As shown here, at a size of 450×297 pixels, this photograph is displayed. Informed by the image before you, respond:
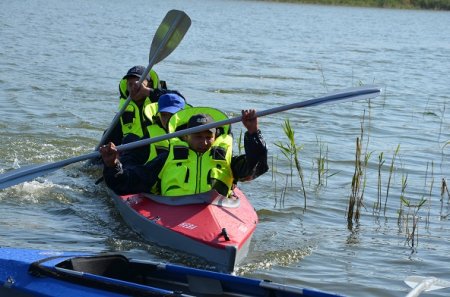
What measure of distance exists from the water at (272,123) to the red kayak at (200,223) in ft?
0.48

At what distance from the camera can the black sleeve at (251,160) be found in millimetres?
6922

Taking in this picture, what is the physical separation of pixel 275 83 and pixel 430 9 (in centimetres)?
3014

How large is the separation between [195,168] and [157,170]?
1.43 ft

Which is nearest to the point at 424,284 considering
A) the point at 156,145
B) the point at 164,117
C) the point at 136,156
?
the point at 156,145

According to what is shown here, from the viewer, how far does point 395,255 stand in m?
7.59

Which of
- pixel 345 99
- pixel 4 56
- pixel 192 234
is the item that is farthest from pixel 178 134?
pixel 4 56

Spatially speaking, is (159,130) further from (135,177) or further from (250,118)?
(250,118)

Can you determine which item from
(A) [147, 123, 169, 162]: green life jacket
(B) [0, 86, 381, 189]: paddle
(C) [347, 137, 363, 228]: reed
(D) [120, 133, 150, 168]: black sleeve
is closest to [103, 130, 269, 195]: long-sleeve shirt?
(B) [0, 86, 381, 189]: paddle

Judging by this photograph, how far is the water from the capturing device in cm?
751

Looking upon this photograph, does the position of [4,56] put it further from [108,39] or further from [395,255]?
[395,255]

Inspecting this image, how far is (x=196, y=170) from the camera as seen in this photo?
7262 millimetres

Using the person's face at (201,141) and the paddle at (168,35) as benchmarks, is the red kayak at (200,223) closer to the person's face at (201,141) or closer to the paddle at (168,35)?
the person's face at (201,141)

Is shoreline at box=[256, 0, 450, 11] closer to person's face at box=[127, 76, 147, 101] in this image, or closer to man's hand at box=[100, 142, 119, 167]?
person's face at box=[127, 76, 147, 101]

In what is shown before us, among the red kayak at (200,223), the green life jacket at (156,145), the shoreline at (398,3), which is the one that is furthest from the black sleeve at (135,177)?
the shoreline at (398,3)
